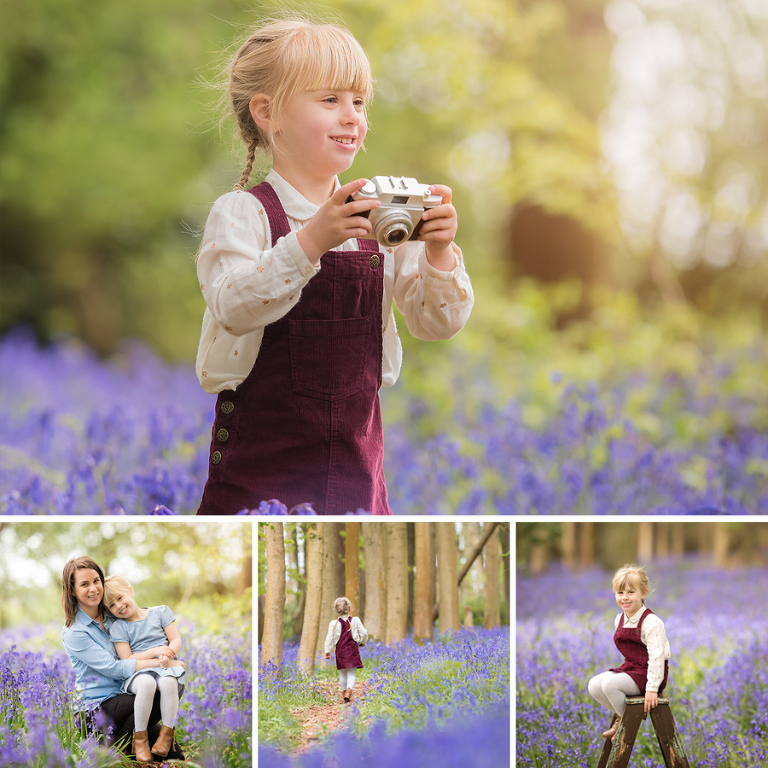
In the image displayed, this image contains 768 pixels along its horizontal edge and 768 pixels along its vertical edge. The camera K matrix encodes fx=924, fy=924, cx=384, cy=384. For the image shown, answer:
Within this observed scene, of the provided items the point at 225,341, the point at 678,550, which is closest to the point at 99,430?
the point at 225,341

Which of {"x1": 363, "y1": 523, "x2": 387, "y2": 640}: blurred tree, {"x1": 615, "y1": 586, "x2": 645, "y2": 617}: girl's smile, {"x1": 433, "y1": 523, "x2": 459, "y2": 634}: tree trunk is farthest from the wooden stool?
{"x1": 363, "y1": 523, "x2": 387, "y2": 640}: blurred tree

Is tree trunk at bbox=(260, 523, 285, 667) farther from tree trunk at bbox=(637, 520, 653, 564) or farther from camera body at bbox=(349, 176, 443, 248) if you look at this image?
Answer: tree trunk at bbox=(637, 520, 653, 564)

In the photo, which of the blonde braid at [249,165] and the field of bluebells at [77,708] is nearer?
the field of bluebells at [77,708]

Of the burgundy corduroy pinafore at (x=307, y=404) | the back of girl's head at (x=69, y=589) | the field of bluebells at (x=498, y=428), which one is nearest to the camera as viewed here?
the back of girl's head at (x=69, y=589)

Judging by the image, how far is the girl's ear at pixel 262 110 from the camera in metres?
2.08

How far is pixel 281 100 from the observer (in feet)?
6.69

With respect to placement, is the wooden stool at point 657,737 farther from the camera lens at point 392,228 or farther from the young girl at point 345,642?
the camera lens at point 392,228

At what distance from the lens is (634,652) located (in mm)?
1939

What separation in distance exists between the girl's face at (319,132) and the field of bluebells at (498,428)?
2.52 feet

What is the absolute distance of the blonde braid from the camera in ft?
6.89

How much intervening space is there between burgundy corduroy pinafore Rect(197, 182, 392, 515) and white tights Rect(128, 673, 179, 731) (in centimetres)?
41

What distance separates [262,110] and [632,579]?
132cm

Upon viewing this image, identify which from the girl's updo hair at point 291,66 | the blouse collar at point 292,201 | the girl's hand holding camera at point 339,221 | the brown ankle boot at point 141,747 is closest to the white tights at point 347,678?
the brown ankle boot at point 141,747

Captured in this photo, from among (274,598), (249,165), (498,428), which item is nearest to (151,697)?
(274,598)
